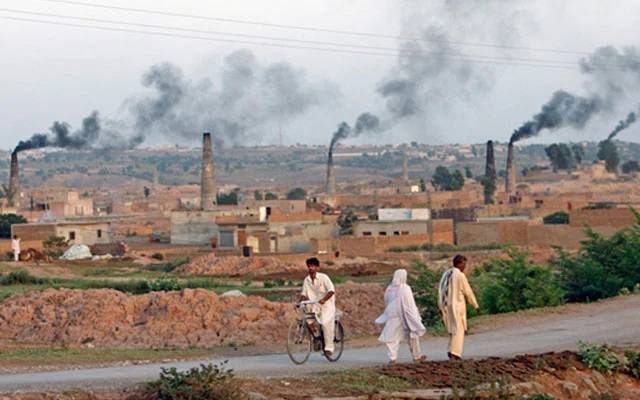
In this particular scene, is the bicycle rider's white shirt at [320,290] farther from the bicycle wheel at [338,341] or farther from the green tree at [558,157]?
the green tree at [558,157]

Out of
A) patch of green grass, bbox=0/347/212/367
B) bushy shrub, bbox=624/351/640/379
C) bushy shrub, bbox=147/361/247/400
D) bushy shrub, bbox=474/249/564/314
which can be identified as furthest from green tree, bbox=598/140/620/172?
bushy shrub, bbox=147/361/247/400

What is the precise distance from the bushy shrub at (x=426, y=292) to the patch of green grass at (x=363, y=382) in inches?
435

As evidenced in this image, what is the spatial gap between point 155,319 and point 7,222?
5552 cm

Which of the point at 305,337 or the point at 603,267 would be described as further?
the point at 603,267

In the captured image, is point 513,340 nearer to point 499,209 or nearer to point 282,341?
point 282,341

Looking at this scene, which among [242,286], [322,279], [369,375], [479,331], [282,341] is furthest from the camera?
[242,286]

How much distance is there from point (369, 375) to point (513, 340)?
19.6 feet

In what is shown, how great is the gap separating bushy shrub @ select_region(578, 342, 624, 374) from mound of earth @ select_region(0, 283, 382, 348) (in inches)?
393

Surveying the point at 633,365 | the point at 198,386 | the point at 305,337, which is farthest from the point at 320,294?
the point at 633,365

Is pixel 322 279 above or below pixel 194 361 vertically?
above

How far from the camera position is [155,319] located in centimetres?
3238

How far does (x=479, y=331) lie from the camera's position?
2375 centimetres

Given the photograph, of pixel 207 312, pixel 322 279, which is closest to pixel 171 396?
pixel 322 279

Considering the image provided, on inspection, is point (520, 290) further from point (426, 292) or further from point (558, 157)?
point (558, 157)
